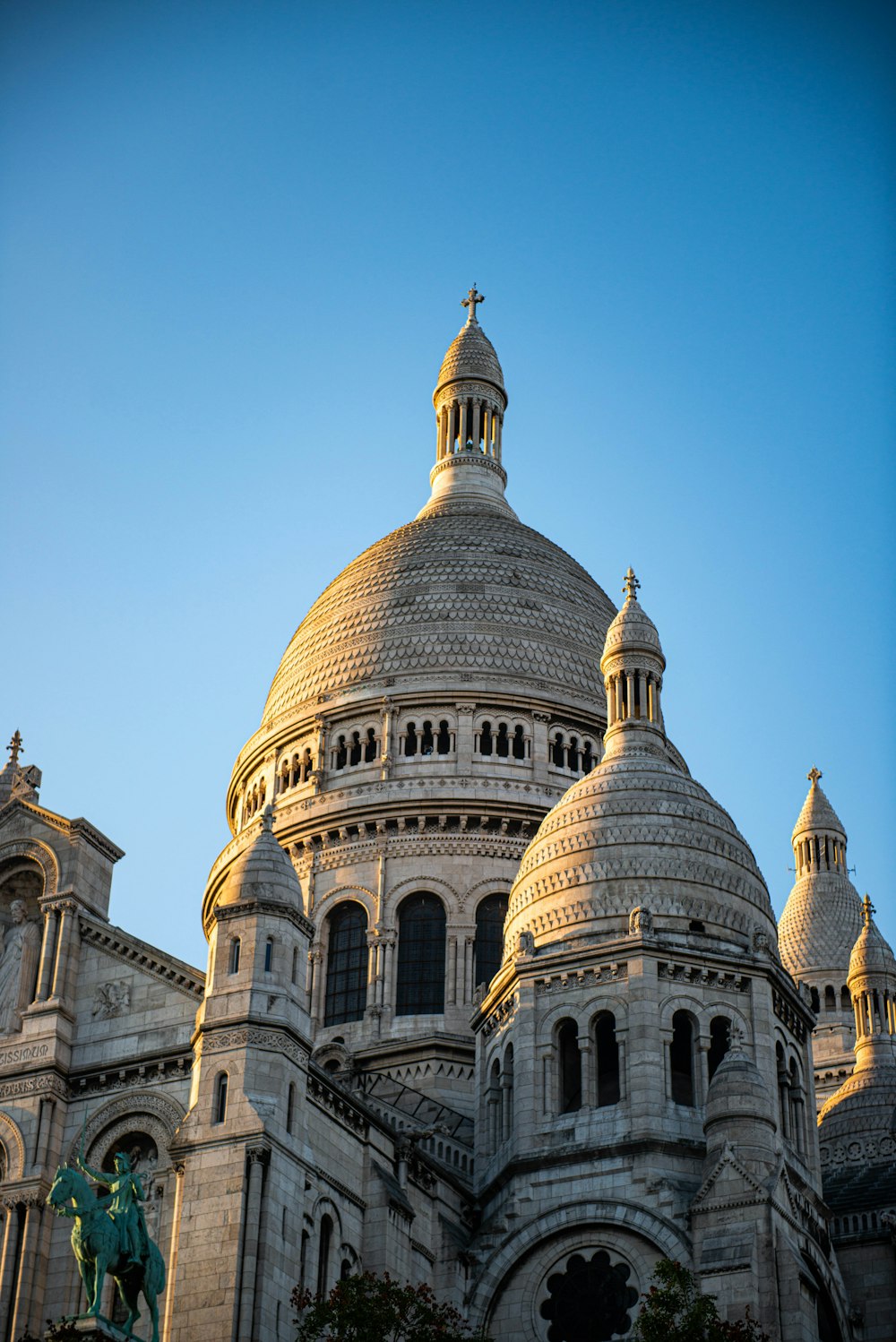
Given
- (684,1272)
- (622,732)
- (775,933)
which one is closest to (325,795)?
(622,732)

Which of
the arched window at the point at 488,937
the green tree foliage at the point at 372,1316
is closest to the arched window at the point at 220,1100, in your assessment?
the green tree foliage at the point at 372,1316

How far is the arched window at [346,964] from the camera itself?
2584 inches

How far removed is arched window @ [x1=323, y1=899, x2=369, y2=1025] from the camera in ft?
215

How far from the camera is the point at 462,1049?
62.0 m

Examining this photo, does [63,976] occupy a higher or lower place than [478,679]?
lower

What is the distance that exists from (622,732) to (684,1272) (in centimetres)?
2127

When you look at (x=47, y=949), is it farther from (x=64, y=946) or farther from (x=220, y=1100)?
(x=220, y=1100)

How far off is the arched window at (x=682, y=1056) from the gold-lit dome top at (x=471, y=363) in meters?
36.0

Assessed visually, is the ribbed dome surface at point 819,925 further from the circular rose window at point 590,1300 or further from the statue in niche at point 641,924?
the circular rose window at point 590,1300

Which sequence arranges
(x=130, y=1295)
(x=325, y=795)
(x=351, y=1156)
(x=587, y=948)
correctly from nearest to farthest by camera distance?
1. (x=130, y=1295)
2. (x=351, y=1156)
3. (x=587, y=948)
4. (x=325, y=795)

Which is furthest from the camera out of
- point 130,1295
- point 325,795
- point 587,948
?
point 325,795

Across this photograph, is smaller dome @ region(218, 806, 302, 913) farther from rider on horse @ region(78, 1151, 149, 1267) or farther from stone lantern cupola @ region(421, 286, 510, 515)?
stone lantern cupola @ region(421, 286, 510, 515)

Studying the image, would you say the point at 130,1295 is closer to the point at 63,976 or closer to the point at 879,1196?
the point at 63,976

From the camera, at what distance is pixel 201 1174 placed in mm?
44375
